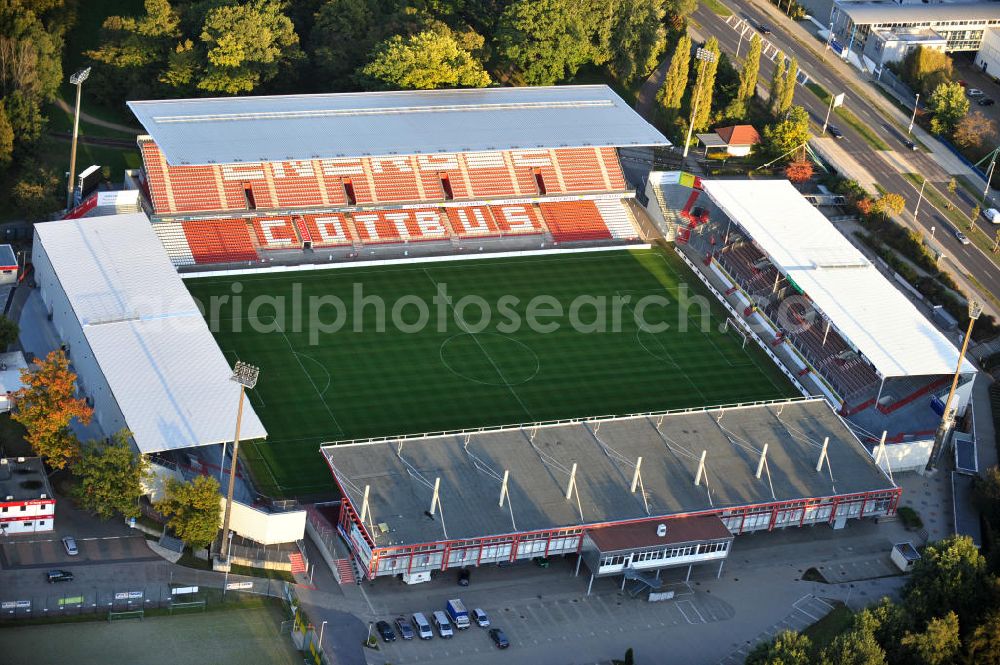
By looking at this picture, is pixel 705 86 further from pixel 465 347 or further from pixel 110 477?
pixel 110 477

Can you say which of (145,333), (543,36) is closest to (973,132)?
(543,36)

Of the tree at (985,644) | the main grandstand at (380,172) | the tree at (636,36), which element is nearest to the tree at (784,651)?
the tree at (985,644)

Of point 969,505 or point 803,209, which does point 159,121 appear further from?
point 969,505

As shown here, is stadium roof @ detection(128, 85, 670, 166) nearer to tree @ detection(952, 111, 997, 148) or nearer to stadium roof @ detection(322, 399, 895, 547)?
stadium roof @ detection(322, 399, 895, 547)

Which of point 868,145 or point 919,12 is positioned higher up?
point 919,12

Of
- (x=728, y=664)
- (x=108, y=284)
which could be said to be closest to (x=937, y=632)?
(x=728, y=664)

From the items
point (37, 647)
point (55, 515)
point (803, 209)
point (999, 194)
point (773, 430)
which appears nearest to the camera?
point (37, 647)
